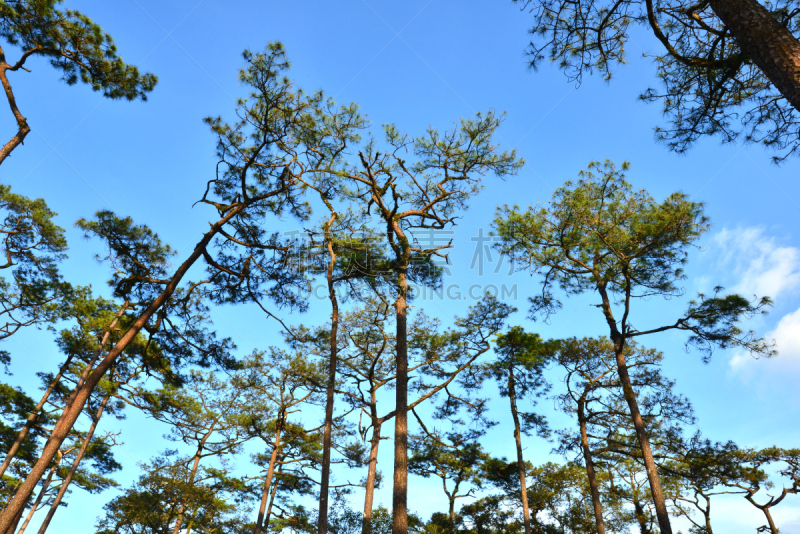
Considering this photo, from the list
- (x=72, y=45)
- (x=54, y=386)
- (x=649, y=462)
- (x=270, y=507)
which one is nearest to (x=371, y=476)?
(x=270, y=507)

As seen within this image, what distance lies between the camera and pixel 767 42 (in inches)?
122

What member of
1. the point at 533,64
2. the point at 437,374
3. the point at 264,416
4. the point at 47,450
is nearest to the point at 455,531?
the point at 437,374

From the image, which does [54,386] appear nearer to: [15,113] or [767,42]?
[15,113]

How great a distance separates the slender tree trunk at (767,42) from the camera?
2.93m

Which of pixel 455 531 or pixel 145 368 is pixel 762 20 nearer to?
pixel 145 368

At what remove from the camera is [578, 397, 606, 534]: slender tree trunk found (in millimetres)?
11166

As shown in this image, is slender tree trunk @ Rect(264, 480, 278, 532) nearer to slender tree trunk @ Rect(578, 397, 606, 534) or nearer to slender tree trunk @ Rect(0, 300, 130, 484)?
slender tree trunk @ Rect(0, 300, 130, 484)

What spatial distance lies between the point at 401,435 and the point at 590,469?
25.3 feet

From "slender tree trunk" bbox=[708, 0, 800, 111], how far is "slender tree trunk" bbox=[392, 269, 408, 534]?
613 centimetres

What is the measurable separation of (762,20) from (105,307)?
17709 mm

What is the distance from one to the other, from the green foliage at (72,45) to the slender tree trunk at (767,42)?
29.2ft

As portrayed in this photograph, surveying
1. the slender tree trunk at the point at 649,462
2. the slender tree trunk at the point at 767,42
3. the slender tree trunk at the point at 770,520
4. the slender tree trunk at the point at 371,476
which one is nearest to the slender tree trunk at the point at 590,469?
the slender tree trunk at the point at 649,462

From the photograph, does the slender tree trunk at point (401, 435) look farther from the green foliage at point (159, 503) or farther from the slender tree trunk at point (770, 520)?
the slender tree trunk at point (770, 520)

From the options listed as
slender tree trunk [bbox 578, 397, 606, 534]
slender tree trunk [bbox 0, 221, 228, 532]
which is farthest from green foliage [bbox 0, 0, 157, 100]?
slender tree trunk [bbox 578, 397, 606, 534]
